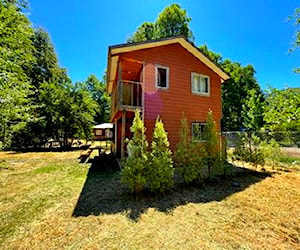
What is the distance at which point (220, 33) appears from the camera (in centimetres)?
1716

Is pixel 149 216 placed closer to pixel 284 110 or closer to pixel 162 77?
pixel 284 110

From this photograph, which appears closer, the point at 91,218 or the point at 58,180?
the point at 91,218

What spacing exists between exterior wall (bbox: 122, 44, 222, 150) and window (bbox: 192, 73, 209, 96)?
0.85ft

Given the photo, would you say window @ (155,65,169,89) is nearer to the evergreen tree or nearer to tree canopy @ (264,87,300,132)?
the evergreen tree

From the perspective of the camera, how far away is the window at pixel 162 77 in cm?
1078

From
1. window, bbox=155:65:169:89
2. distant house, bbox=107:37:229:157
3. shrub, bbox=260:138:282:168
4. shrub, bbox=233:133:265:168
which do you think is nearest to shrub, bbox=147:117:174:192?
distant house, bbox=107:37:229:157

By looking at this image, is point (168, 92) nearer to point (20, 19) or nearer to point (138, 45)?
point (138, 45)

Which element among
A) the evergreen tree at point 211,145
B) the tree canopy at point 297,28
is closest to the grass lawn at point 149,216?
the evergreen tree at point 211,145

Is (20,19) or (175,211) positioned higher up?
(20,19)

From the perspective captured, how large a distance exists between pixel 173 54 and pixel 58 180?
28.2 ft

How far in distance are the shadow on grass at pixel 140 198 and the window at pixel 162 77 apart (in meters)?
5.36

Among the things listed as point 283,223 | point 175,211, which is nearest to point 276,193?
point 283,223

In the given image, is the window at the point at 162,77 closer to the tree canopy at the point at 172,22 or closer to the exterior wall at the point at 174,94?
the exterior wall at the point at 174,94

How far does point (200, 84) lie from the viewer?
40.2ft
